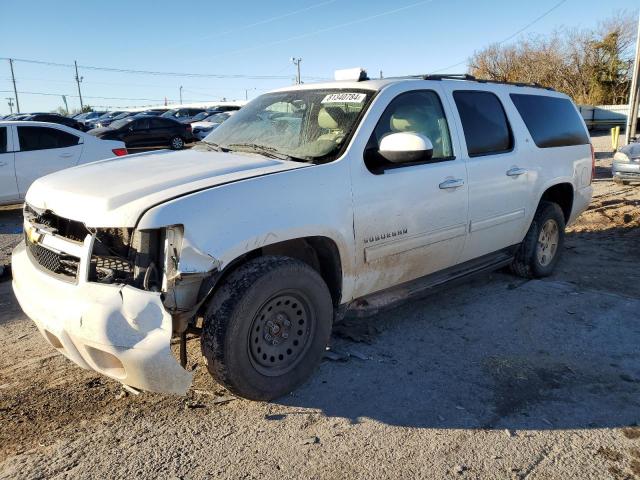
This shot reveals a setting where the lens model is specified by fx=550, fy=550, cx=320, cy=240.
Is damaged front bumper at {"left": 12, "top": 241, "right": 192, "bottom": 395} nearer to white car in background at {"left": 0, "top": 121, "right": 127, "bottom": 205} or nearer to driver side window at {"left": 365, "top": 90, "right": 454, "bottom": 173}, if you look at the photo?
driver side window at {"left": 365, "top": 90, "right": 454, "bottom": 173}

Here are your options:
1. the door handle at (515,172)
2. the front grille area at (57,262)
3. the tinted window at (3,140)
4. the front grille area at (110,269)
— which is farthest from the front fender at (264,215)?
the tinted window at (3,140)

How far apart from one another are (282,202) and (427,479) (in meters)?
1.64

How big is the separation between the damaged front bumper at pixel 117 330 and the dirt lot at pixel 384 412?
0.40 meters

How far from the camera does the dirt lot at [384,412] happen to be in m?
2.80

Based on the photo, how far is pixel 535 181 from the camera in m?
5.16

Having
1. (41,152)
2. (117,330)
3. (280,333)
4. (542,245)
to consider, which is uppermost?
(41,152)

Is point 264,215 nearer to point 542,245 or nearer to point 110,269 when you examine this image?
point 110,269

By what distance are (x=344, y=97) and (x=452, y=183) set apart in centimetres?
104

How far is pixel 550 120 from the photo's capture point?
552 centimetres

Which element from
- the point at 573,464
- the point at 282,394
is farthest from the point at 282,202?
the point at 573,464

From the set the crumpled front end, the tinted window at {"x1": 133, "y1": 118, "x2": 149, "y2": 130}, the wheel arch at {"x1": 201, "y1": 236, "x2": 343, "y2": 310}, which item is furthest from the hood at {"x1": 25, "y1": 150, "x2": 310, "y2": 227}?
the tinted window at {"x1": 133, "y1": 118, "x2": 149, "y2": 130}

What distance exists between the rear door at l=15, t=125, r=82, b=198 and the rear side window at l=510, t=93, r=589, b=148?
7692 millimetres

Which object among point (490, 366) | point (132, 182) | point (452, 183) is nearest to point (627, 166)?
point (452, 183)

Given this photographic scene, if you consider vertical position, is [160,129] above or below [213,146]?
above
